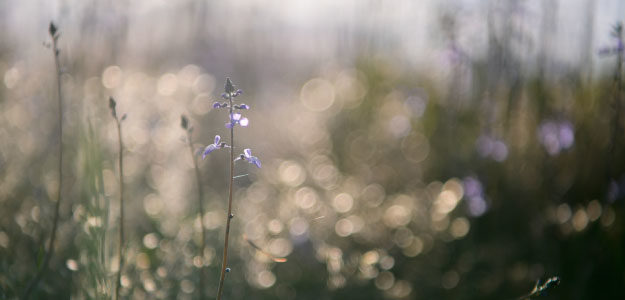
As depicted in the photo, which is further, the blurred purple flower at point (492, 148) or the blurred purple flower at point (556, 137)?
the blurred purple flower at point (492, 148)

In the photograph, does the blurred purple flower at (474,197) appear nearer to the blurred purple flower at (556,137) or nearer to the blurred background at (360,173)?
the blurred background at (360,173)

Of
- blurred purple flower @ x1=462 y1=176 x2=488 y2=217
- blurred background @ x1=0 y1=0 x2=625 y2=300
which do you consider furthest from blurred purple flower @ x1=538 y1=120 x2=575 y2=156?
blurred purple flower @ x1=462 y1=176 x2=488 y2=217

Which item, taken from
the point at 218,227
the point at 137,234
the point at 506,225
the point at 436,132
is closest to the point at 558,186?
the point at 506,225

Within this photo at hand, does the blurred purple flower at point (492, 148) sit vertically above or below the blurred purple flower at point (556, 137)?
below

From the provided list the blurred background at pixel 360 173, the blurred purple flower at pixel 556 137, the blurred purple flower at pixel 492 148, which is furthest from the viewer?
the blurred purple flower at pixel 492 148

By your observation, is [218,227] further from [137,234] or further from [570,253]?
[570,253]

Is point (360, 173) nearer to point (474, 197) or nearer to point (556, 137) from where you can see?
point (474, 197)

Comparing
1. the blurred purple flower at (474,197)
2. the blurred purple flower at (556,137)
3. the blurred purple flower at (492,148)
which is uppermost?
the blurred purple flower at (556,137)

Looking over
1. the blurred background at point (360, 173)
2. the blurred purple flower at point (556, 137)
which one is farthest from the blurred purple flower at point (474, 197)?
the blurred purple flower at point (556, 137)

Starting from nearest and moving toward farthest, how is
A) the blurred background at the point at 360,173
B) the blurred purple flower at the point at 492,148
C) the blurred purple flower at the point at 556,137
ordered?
the blurred background at the point at 360,173, the blurred purple flower at the point at 556,137, the blurred purple flower at the point at 492,148
